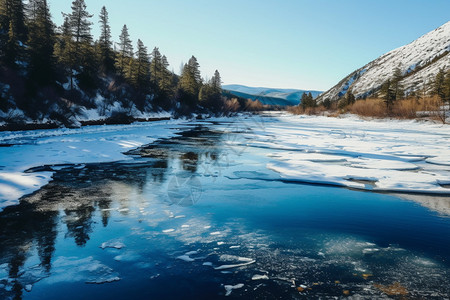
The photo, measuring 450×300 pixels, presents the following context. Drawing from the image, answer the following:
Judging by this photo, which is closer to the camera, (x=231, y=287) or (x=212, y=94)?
(x=231, y=287)

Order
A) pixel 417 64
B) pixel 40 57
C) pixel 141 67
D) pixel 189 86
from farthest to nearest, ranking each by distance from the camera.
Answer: pixel 417 64, pixel 189 86, pixel 141 67, pixel 40 57

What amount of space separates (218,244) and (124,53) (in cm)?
6072

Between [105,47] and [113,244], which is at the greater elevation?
[105,47]

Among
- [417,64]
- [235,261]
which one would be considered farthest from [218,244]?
[417,64]

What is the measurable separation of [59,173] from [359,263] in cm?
1097

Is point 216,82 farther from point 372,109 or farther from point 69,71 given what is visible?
point 69,71

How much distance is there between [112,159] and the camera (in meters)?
14.4

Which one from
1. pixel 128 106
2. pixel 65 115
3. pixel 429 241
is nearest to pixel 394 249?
pixel 429 241

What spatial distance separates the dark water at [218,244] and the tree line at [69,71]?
2412 centimetres

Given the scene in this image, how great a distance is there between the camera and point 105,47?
51.5m

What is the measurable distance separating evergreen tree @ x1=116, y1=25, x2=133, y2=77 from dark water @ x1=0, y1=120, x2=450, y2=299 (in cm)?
4904

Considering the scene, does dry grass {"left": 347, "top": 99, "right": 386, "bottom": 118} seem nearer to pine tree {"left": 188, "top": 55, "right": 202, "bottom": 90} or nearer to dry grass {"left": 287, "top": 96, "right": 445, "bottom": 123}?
dry grass {"left": 287, "top": 96, "right": 445, "bottom": 123}

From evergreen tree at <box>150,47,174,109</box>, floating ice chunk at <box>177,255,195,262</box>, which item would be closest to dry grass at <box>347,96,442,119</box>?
evergreen tree at <box>150,47,174,109</box>

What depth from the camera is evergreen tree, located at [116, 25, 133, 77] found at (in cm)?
5312
